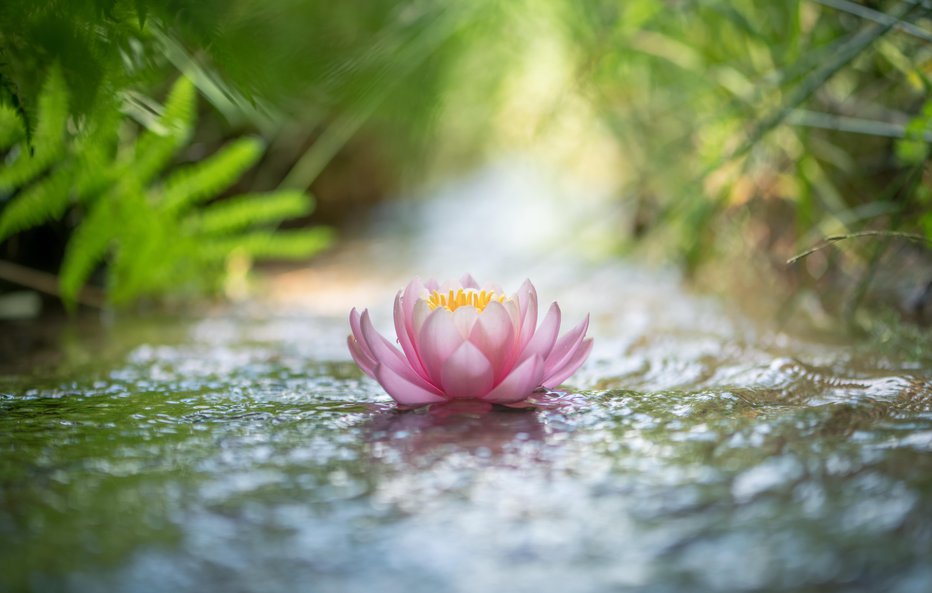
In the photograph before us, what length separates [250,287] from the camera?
2643mm

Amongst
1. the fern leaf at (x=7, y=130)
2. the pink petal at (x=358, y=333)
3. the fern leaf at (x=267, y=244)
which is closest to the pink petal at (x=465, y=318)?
the pink petal at (x=358, y=333)

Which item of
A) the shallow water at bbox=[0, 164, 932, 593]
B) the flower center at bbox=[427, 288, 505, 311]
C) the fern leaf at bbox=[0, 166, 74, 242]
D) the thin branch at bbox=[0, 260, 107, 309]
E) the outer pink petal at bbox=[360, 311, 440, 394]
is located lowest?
the shallow water at bbox=[0, 164, 932, 593]

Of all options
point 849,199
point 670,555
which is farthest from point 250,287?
point 670,555

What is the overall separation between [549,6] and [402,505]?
2.41 metres

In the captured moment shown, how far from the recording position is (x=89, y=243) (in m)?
2.17

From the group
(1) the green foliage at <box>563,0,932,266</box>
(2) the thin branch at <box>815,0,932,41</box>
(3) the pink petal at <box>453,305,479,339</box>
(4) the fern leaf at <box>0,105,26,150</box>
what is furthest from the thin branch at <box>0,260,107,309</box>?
(2) the thin branch at <box>815,0,932,41</box>

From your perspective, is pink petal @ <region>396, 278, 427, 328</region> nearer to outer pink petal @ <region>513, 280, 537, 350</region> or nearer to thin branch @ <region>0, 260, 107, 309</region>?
outer pink petal @ <region>513, 280, 537, 350</region>

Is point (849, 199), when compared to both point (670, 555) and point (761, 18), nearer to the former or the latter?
point (761, 18)

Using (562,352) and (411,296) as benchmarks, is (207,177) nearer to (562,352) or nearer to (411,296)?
(411,296)

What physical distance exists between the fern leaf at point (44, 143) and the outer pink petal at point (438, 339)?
2.99ft

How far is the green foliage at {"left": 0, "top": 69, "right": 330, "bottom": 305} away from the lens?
194cm

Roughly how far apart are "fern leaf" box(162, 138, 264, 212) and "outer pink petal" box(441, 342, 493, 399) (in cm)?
140

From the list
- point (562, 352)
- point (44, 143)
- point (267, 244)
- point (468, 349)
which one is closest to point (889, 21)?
point (562, 352)

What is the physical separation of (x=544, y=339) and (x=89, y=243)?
1488 mm
